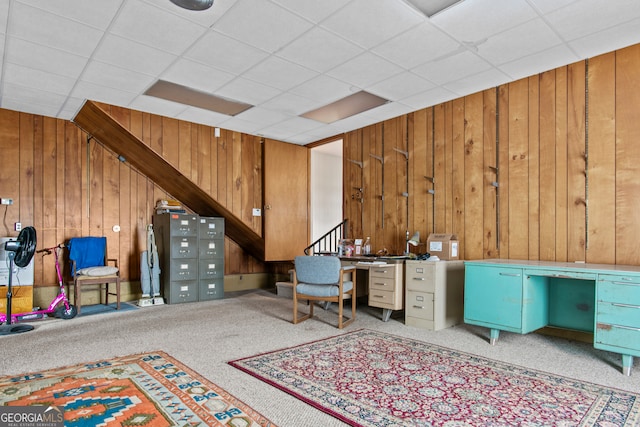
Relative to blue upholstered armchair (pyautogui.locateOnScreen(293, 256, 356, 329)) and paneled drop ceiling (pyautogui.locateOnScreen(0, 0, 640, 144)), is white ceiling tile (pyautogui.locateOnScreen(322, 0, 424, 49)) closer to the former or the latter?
paneled drop ceiling (pyautogui.locateOnScreen(0, 0, 640, 144))

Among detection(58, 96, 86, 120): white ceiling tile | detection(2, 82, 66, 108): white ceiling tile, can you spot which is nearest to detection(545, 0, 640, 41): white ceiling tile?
detection(58, 96, 86, 120): white ceiling tile

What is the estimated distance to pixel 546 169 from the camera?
4.02 m

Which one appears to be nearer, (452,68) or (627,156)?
(627,156)

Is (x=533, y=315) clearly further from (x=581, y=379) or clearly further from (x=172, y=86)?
(x=172, y=86)

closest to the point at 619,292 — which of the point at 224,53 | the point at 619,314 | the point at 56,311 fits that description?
the point at 619,314

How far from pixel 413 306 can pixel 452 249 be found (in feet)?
2.77

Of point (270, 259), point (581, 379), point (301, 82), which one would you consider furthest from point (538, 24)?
point (270, 259)

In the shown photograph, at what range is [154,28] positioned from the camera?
320 centimetres

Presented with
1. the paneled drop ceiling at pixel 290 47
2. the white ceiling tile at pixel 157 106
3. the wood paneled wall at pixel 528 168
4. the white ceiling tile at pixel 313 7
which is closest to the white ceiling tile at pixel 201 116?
the white ceiling tile at pixel 157 106

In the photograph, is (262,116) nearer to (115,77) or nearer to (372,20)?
(115,77)

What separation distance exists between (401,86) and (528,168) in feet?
5.46

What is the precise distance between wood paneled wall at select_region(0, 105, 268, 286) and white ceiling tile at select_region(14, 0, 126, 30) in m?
2.13

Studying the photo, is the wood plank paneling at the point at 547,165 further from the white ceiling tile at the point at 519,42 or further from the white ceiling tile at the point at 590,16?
the white ceiling tile at the point at 590,16

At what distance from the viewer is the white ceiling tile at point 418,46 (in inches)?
129
